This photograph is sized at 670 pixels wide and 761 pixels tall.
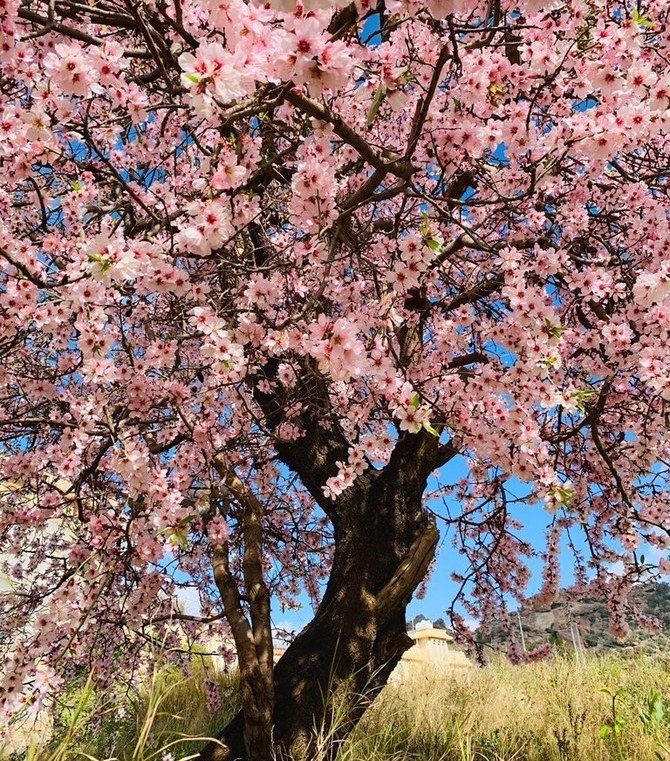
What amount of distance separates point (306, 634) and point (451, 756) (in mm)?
1255

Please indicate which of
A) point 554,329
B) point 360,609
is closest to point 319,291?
point 554,329

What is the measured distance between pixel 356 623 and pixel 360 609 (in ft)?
0.32

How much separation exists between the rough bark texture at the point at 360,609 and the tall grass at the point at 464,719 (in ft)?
0.54

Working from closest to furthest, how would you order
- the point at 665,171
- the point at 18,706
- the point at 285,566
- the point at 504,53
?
the point at 18,706
the point at 504,53
the point at 665,171
the point at 285,566

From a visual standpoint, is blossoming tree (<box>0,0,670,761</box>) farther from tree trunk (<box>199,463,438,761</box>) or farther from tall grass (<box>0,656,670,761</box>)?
tall grass (<box>0,656,670,761</box>)

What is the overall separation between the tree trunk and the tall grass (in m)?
0.12

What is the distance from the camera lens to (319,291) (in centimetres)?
240

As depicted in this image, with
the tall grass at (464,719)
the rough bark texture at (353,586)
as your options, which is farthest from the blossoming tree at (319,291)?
the tall grass at (464,719)

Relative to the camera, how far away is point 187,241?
2346 mm

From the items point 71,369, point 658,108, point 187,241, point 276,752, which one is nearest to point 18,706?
point 276,752

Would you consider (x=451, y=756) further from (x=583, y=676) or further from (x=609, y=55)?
(x=609, y=55)

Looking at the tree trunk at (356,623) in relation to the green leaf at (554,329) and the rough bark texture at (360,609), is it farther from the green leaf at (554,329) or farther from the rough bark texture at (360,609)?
the green leaf at (554,329)

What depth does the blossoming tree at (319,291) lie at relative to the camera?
2.43 metres

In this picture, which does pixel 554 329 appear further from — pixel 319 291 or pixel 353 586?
pixel 353 586
